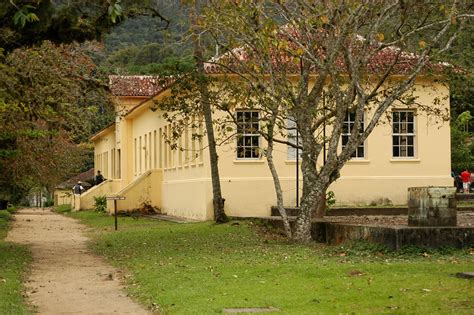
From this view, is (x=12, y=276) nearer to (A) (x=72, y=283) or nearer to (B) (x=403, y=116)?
(A) (x=72, y=283)

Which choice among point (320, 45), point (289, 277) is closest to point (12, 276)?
point (289, 277)

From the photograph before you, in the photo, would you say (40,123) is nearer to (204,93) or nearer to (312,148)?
(204,93)

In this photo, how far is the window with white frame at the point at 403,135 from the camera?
33125 millimetres

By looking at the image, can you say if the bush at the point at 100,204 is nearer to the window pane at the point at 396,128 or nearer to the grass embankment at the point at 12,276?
the window pane at the point at 396,128

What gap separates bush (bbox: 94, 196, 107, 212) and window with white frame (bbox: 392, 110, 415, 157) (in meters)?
17.4

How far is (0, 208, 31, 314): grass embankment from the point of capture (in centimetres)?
1219

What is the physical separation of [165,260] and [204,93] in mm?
4929

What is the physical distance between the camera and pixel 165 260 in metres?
18.1

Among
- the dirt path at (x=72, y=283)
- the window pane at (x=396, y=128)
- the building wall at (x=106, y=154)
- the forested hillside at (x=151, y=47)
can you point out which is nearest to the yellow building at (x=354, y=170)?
the window pane at (x=396, y=128)

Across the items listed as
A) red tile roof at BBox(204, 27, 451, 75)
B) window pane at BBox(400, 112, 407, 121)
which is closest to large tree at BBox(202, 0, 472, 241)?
red tile roof at BBox(204, 27, 451, 75)

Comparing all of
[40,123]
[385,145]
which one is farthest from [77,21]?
[385,145]

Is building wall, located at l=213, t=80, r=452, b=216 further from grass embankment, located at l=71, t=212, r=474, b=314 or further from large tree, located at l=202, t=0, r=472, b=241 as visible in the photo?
large tree, located at l=202, t=0, r=472, b=241

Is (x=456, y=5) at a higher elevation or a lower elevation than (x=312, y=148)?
higher

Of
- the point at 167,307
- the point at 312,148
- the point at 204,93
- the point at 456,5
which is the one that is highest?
the point at 456,5
